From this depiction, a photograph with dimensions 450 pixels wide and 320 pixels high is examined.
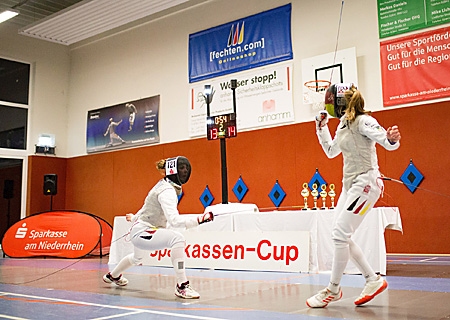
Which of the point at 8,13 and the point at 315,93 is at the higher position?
the point at 8,13

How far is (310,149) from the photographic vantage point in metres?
8.04

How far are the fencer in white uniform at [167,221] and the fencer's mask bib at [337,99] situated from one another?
4.16 feet

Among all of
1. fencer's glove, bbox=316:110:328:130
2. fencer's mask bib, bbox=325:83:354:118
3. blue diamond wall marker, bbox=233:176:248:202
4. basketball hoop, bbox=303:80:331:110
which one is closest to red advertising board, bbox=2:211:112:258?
blue diamond wall marker, bbox=233:176:248:202

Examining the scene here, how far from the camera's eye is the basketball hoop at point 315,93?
7.86 m

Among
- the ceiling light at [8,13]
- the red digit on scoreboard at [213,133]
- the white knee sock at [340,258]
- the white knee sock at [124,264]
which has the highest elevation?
the ceiling light at [8,13]

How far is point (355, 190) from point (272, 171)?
17.8ft

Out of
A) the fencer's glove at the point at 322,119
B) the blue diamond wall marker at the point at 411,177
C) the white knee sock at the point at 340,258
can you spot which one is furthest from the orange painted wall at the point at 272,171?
the white knee sock at the point at 340,258

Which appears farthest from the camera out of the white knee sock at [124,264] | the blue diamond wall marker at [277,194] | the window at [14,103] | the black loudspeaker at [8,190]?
the window at [14,103]

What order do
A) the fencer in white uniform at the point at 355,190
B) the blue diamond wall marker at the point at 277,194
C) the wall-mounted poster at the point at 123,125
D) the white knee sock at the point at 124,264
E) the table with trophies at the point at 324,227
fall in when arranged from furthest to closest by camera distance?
the wall-mounted poster at the point at 123,125 → the blue diamond wall marker at the point at 277,194 → the table with trophies at the point at 324,227 → the white knee sock at the point at 124,264 → the fencer in white uniform at the point at 355,190

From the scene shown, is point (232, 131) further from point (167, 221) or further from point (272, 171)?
point (167, 221)

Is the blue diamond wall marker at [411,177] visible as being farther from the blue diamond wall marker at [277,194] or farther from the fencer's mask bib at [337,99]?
the fencer's mask bib at [337,99]

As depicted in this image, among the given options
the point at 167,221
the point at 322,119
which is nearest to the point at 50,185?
the point at 167,221

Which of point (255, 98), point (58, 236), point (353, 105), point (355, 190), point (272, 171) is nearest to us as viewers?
point (355, 190)

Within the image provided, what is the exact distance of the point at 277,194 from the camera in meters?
8.34
